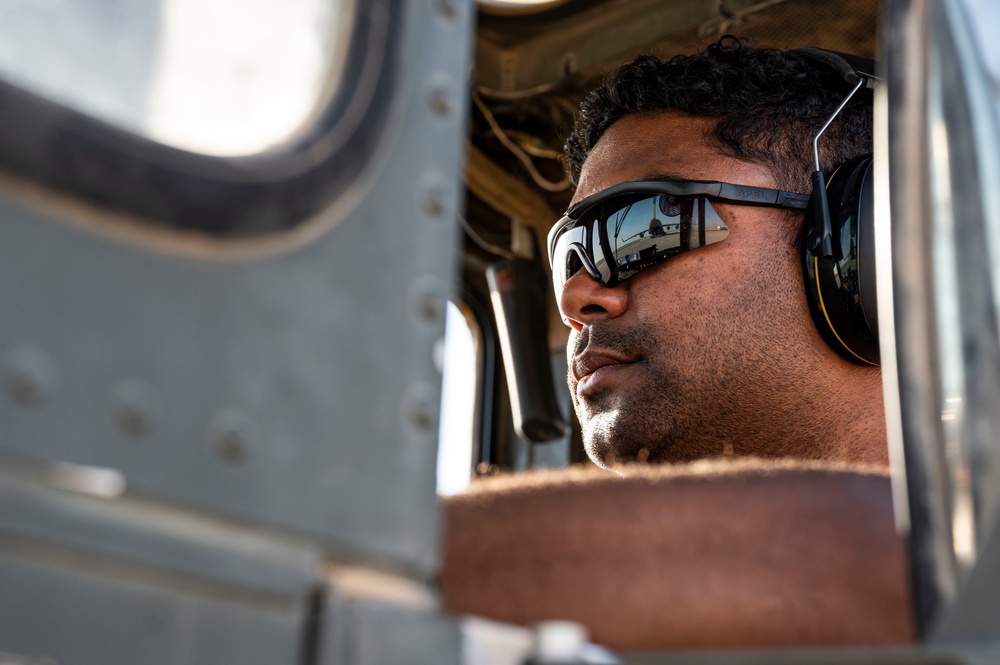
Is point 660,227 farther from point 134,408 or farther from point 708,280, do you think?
point 134,408

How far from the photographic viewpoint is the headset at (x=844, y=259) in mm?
1830

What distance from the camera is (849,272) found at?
1.86 meters

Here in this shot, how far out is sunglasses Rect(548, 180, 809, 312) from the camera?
2.06 m

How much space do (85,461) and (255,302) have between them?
116 millimetres

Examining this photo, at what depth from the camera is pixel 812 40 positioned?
90.4 inches

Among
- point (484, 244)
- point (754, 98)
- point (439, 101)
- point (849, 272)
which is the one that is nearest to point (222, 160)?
point (439, 101)

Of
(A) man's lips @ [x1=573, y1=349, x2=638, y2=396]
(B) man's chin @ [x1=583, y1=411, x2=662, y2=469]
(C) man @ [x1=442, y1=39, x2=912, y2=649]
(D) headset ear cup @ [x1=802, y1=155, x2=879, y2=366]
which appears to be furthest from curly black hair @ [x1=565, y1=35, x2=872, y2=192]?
(B) man's chin @ [x1=583, y1=411, x2=662, y2=469]

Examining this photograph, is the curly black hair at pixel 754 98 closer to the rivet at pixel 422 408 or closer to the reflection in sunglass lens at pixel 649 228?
the reflection in sunglass lens at pixel 649 228

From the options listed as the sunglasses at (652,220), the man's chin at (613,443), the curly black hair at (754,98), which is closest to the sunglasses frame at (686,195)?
the sunglasses at (652,220)

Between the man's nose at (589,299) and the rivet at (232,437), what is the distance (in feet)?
5.35

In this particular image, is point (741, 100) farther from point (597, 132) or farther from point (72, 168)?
point (72, 168)

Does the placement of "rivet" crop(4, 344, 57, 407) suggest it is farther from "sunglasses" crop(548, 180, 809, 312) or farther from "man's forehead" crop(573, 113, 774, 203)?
"man's forehead" crop(573, 113, 774, 203)

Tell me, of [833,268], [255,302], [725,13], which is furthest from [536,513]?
[725,13]

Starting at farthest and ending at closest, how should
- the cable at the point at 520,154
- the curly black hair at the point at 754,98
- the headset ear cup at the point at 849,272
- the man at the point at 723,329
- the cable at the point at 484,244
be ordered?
1. the cable at the point at 484,244
2. the cable at the point at 520,154
3. the curly black hair at the point at 754,98
4. the man at the point at 723,329
5. the headset ear cup at the point at 849,272
